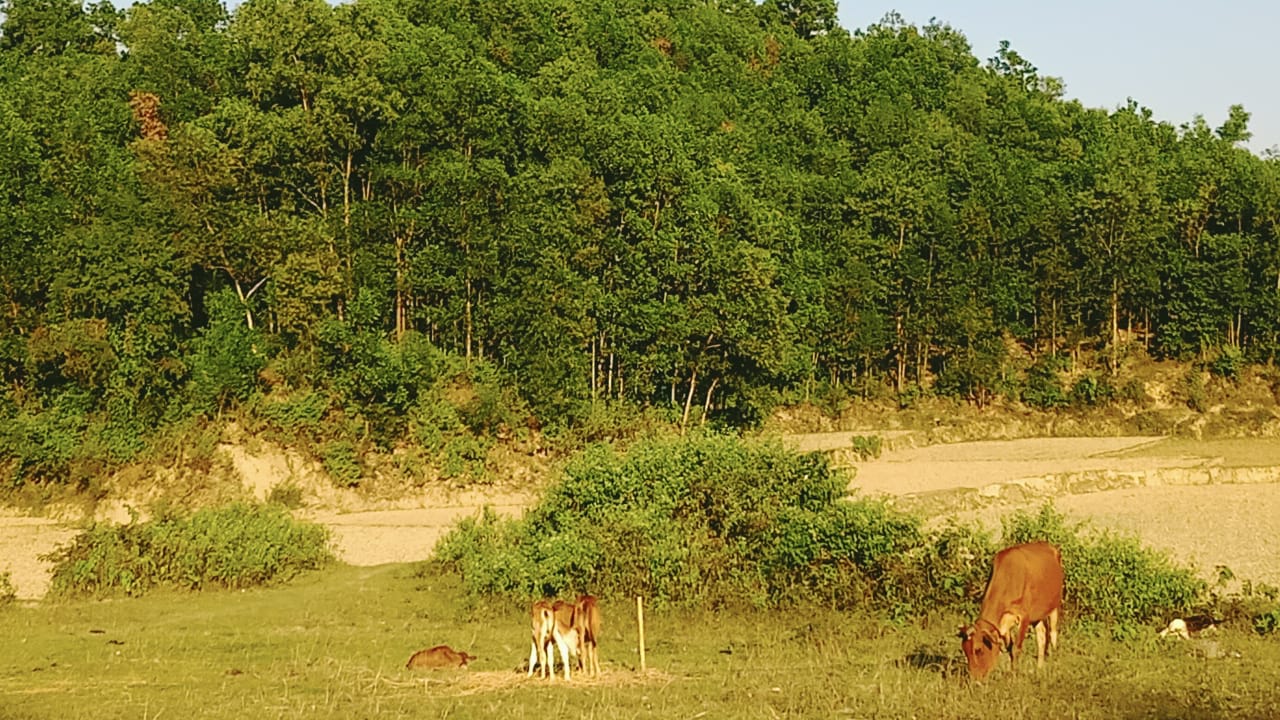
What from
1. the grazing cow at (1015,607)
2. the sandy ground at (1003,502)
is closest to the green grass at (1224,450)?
the sandy ground at (1003,502)

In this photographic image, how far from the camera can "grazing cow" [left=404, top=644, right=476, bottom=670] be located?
745 inches

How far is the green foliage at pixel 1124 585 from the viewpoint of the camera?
880 inches

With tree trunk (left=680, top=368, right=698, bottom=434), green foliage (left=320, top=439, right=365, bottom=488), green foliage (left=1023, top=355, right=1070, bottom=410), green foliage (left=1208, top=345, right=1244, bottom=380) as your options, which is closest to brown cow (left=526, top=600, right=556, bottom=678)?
green foliage (left=320, top=439, right=365, bottom=488)

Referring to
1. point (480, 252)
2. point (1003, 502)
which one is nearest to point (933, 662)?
point (1003, 502)

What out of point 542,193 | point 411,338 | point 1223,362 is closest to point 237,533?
point 411,338

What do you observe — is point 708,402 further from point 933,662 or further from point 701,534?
point 933,662

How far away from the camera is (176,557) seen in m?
30.1

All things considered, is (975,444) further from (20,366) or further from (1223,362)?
(20,366)

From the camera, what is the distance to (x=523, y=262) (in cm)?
5366

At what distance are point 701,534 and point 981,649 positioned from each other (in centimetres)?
1078

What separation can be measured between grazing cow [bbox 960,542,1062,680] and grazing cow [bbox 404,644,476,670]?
23.3ft

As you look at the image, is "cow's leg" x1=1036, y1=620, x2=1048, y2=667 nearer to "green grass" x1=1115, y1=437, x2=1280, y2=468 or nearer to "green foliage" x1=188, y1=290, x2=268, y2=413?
"green grass" x1=1115, y1=437, x2=1280, y2=468

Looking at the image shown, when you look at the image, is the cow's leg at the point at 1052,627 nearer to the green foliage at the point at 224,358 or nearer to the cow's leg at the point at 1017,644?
the cow's leg at the point at 1017,644

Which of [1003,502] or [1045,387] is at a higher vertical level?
[1045,387]
